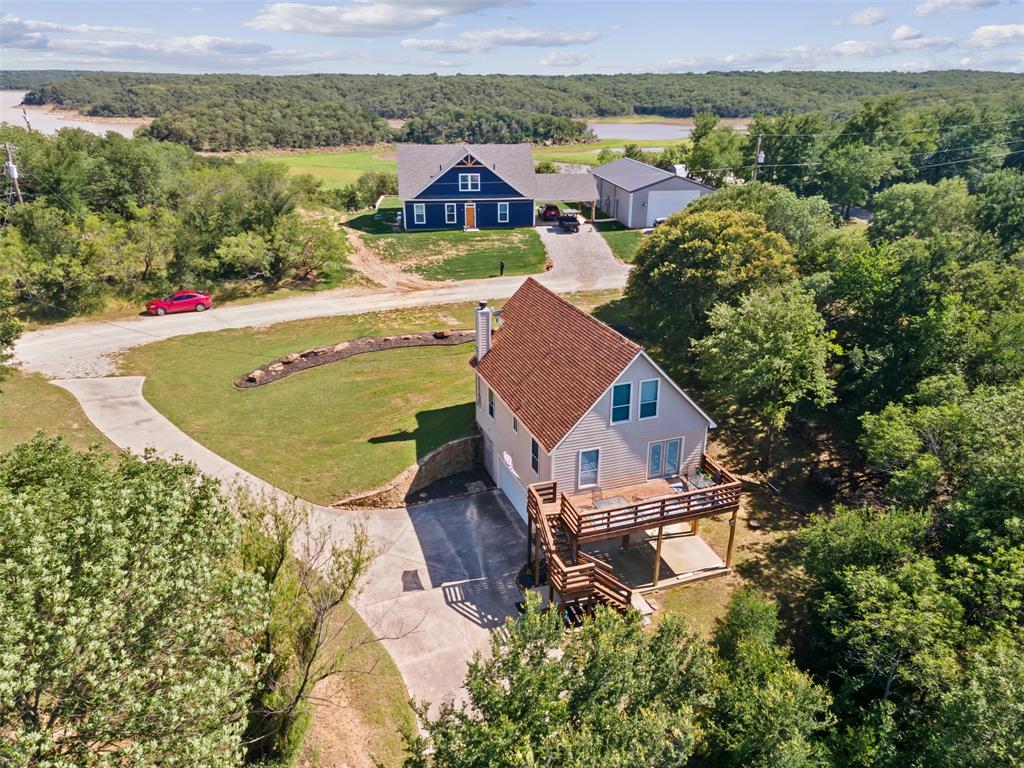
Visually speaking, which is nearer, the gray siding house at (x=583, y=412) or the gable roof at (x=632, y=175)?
the gray siding house at (x=583, y=412)

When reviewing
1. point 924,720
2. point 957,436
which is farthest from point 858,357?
point 924,720

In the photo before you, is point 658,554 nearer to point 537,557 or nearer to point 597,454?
point 597,454

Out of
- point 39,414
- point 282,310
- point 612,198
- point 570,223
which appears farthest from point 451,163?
point 39,414

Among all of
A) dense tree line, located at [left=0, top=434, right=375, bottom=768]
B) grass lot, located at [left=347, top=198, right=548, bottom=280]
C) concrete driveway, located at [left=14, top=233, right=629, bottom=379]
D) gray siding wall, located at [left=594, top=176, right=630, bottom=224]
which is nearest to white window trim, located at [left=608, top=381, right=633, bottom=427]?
dense tree line, located at [left=0, top=434, right=375, bottom=768]

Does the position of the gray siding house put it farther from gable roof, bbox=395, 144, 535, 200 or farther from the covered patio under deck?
gable roof, bbox=395, 144, 535, 200

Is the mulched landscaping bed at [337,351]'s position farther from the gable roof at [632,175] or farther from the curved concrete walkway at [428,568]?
the gable roof at [632,175]

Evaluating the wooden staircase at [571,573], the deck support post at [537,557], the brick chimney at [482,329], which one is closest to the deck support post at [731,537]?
the wooden staircase at [571,573]

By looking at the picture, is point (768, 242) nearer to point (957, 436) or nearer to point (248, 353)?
point (957, 436)
